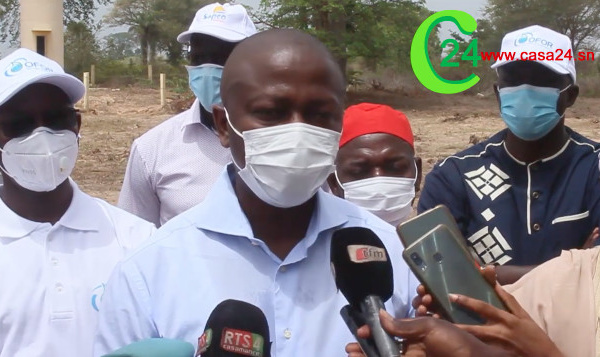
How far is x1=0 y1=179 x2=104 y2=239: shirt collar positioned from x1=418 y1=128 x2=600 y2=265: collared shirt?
158 centimetres

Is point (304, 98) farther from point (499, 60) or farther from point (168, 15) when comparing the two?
point (168, 15)

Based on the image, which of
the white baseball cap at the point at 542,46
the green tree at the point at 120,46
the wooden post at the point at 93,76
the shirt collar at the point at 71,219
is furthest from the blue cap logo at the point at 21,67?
the green tree at the point at 120,46

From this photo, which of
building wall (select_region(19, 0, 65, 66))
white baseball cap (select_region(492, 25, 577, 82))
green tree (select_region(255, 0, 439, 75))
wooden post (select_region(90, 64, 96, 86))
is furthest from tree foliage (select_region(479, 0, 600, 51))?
white baseball cap (select_region(492, 25, 577, 82))

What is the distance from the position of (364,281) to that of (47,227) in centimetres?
145

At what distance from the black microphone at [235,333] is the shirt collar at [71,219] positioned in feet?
4.35

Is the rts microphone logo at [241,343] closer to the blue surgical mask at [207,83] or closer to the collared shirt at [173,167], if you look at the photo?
the collared shirt at [173,167]

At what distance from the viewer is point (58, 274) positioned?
9.05ft

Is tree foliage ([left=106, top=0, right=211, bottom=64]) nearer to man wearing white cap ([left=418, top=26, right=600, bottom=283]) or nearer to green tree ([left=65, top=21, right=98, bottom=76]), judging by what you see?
green tree ([left=65, top=21, right=98, bottom=76])

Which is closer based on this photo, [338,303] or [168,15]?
[338,303]

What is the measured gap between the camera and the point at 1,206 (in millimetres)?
2895

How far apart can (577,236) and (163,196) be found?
6.04 ft

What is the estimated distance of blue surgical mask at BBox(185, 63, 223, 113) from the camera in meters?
3.96

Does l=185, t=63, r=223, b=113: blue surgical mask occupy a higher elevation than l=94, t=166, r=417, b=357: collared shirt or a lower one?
higher

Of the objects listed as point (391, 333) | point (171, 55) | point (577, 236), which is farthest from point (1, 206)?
point (171, 55)
